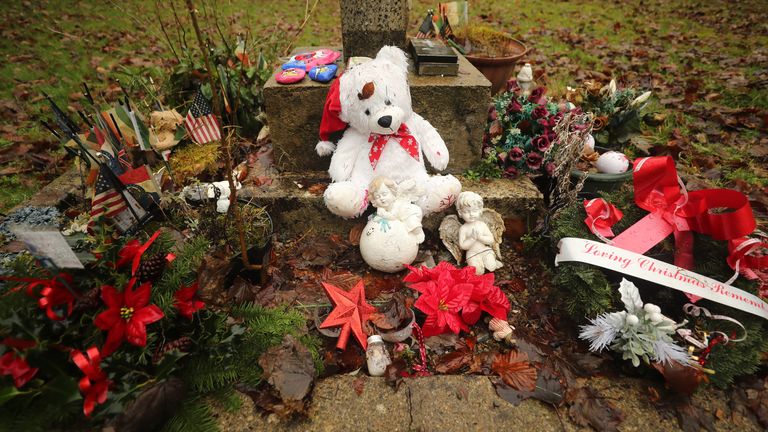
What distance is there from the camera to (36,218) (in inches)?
105

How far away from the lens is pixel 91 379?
149 centimetres

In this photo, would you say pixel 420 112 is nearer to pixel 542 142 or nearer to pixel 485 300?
pixel 542 142

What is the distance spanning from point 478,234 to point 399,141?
0.81 meters

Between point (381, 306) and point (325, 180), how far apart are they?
3.81ft

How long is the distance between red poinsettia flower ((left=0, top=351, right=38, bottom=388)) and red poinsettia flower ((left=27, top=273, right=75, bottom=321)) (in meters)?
0.17

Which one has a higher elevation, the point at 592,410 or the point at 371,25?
the point at 371,25

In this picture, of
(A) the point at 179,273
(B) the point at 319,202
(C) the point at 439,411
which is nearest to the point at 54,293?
(A) the point at 179,273

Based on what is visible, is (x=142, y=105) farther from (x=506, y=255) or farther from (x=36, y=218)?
(x=506, y=255)

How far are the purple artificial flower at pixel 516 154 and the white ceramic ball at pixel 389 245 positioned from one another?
1.08 m

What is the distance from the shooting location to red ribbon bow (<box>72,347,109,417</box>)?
57.1 inches

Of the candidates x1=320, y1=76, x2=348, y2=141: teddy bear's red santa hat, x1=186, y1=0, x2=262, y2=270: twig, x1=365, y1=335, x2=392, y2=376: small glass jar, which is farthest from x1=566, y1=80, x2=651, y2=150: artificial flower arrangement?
x1=186, y1=0, x2=262, y2=270: twig

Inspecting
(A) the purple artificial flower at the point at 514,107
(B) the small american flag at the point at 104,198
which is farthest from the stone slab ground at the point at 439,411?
(A) the purple artificial flower at the point at 514,107

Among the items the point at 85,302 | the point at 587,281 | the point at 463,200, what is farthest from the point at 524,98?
the point at 85,302

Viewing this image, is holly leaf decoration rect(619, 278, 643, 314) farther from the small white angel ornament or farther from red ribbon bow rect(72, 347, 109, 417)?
red ribbon bow rect(72, 347, 109, 417)
